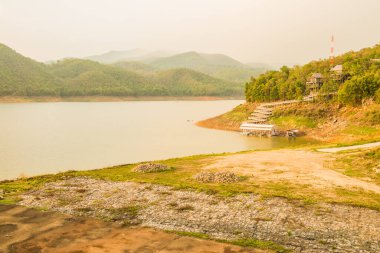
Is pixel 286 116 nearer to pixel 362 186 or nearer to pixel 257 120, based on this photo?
pixel 257 120

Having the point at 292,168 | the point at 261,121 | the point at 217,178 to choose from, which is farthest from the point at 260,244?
the point at 261,121

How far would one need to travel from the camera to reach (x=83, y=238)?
531 inches

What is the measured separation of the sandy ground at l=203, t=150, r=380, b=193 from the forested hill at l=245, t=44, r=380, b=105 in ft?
116

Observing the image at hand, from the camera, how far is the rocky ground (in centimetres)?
1340

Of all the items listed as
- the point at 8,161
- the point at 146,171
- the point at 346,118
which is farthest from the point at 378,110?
the point at 8,161

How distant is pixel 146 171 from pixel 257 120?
51.6 meters

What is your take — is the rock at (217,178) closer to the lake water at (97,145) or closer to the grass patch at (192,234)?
the grass patch at (192,234)

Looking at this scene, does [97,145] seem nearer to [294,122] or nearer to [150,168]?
[150,168]

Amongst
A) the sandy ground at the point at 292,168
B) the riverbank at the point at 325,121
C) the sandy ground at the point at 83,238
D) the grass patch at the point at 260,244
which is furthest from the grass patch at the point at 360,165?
the riverbank at the point at 325,121

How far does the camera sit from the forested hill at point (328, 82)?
63.0 m

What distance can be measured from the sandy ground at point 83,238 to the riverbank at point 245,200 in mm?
750

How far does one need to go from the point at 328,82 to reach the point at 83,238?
72.9 meters

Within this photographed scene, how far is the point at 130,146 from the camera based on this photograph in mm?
50562

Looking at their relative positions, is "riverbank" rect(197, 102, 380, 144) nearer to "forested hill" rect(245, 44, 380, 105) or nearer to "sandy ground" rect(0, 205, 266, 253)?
"forested hill" rect(245, 44, 380, 105)
